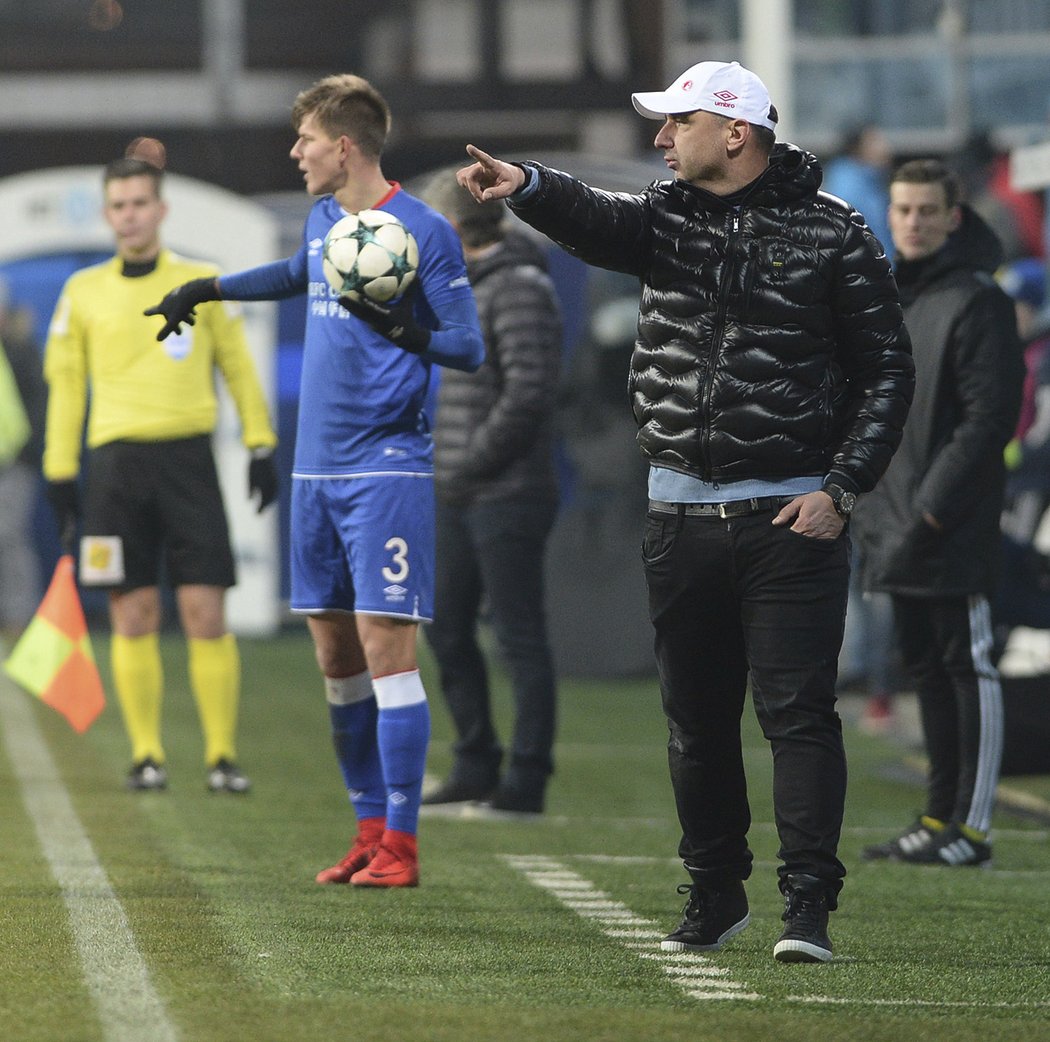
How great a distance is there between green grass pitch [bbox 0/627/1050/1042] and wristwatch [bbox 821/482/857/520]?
39.0 inches

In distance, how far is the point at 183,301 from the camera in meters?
6.22

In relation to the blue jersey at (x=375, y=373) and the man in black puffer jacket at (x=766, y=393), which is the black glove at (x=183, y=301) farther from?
the man in black puffer jacket at (x=766, y=393)

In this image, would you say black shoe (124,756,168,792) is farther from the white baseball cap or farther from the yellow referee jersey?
the white baseball cap

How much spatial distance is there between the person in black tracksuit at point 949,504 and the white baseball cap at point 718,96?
1.90 metres

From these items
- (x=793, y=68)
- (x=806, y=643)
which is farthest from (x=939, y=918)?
(x=793, y=68)

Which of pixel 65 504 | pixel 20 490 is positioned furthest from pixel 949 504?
pixel 20 490

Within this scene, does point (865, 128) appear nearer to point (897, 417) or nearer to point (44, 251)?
point (44, 251)

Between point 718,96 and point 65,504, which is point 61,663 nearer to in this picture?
point 65,504

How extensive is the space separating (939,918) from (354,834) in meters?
2.11

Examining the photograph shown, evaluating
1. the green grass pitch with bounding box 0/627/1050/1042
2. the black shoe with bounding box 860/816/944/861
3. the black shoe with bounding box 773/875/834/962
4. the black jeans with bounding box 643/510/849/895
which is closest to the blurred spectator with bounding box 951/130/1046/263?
the green grass pitch with bounding box 0/627/1050/1042

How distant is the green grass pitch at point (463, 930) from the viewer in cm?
438

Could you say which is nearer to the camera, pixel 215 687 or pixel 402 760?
pixel 402 760

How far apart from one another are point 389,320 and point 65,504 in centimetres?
305

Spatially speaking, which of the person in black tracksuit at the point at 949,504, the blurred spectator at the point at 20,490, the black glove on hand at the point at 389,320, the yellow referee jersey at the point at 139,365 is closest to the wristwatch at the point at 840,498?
the black glove on hand at the point at 389,320
